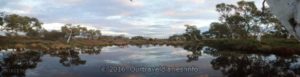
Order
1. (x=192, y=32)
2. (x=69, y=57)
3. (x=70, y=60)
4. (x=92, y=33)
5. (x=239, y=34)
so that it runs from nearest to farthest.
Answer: (x=70, y=60) < (x=69, y=57) < (x=239, y=34) < (x=192, y=32) < (x=92, y=33)

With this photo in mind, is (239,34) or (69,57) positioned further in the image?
(239,34)

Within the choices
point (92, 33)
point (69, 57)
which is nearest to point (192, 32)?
point (92, 33)

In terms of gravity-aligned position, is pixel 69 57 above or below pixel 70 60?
below

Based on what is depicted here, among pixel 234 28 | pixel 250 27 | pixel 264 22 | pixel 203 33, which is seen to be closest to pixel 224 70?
pixel 264 22

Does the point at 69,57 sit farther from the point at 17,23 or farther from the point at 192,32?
the point at 192,32

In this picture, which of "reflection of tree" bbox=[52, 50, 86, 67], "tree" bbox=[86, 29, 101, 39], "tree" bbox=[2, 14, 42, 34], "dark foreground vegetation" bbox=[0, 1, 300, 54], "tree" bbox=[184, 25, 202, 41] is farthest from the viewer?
"tree" bbox=[86, 29, 101, 39]

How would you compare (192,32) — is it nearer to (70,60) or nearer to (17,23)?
(17,23)

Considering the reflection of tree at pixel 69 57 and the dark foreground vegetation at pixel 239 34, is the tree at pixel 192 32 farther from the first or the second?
the reflection of tree at pixel 69 57

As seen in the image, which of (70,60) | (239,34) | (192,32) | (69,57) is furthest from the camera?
(192,32)

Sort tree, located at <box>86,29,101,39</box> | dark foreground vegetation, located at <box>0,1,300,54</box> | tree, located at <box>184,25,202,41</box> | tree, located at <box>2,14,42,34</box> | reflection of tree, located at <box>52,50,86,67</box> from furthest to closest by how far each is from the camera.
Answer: tree, located at <box>86,29,101,39</box>
tree, located at <box>184,25,202,41</box>
tree, located at <box>2,14,42,34</box>
dark foreground vegetation, located at <box>0,1,300,54</box>
reflection of tree, located at <box>52,50,86,67</box>

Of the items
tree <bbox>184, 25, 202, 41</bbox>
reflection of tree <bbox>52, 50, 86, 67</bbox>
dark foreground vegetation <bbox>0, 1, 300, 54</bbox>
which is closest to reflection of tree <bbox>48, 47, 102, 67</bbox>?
reflection of tree <bbox>52, 50, 86, 67</bbox>

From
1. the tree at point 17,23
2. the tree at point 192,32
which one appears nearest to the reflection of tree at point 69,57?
the tree at point 17,23

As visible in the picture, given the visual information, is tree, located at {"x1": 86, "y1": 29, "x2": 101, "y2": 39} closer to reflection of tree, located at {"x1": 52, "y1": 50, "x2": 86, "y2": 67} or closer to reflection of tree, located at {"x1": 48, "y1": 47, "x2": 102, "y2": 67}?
reflection of tree, located at {"x1": 48, "y1": 47, "x2": 102, "y2": 67}

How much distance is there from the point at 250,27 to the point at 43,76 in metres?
50.1
